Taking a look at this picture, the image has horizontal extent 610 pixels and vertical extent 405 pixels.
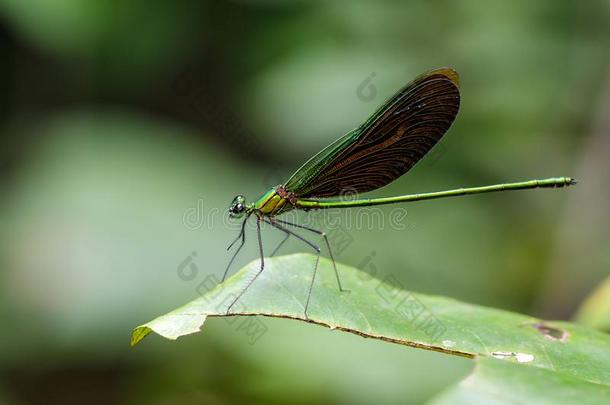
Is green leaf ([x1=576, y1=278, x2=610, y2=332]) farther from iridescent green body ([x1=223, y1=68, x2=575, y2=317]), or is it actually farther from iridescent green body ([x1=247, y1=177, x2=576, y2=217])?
iridescent green body ([x1=247, y1=177, x2=576, y2=217])

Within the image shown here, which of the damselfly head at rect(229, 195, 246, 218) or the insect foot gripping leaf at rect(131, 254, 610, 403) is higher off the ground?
the damselfly head at rect(229, 195, 246, 218)

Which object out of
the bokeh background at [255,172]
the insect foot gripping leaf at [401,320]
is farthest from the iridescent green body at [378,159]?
the bokeh background at [255,172]

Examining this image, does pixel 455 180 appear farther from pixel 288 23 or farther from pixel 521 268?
pixel 288 23

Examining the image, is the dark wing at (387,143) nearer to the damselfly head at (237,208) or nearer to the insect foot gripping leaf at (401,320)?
the damselfly head at (237,208)

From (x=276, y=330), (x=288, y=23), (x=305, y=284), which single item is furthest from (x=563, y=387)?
(x=288, y=23)

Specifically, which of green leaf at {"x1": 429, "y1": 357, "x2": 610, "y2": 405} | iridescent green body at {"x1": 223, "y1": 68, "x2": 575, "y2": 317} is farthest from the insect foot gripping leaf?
iridescent green body at {"x1": 223, "y1": 68, "x2": 575, "y2": 317}

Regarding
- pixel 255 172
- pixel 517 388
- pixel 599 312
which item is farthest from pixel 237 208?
pixel 255 172

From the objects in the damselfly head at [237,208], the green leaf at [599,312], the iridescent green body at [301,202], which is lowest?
the green leaf at [599,312]
